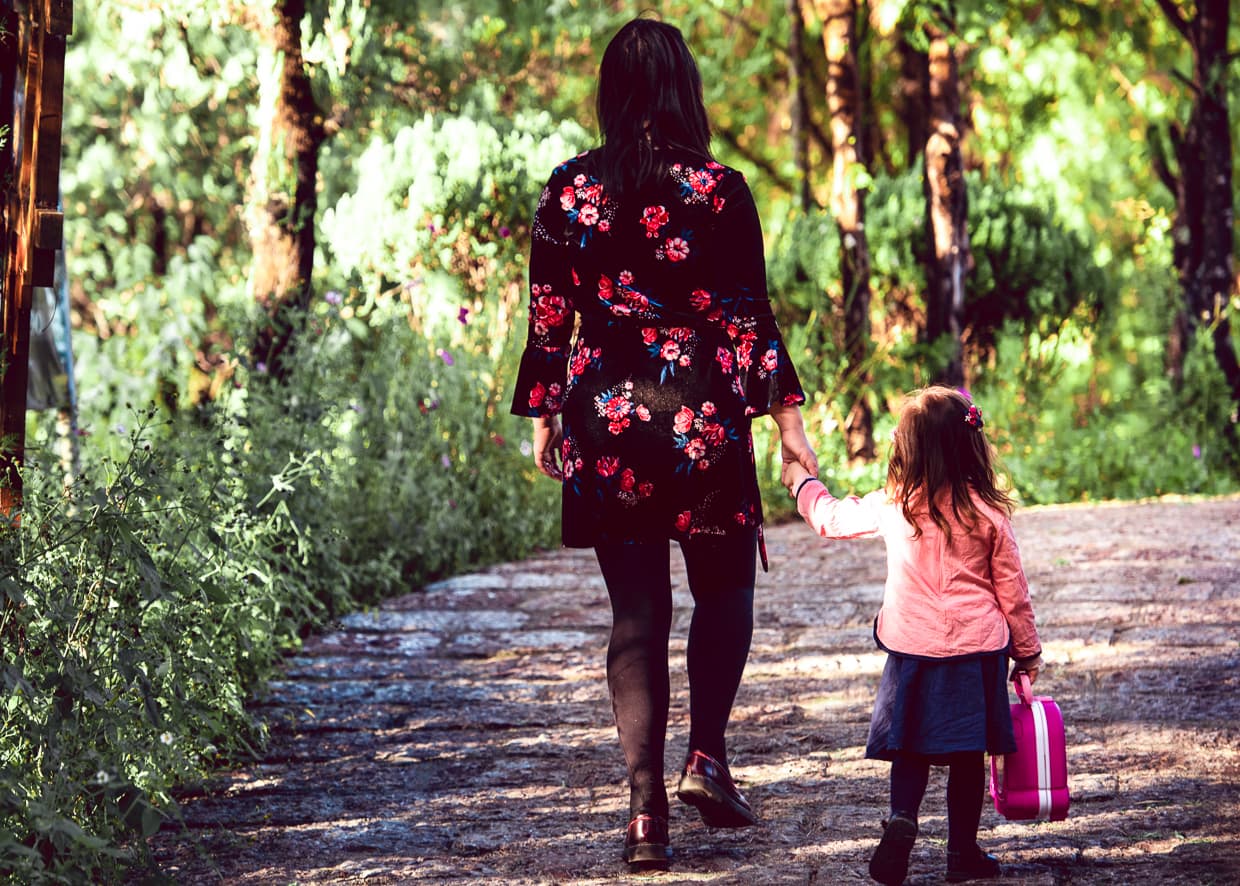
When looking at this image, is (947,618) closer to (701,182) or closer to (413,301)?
(701,182)

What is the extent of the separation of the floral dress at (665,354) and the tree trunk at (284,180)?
307 cm

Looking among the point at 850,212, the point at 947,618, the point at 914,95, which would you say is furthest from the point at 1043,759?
the point at 914,95

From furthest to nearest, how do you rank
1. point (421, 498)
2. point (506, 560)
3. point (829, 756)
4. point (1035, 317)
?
1. point (1035, 317)
2. point (506, 560)
3. point (421, 498)
4. point (829, 756)

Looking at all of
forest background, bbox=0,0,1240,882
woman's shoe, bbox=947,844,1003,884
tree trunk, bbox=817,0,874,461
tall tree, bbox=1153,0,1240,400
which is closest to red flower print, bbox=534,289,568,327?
forest background, bbox=0,0,1240,882

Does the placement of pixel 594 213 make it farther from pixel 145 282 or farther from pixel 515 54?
pixel 515 54

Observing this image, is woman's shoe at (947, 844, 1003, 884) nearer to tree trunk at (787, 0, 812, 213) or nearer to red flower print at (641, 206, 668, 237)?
red flower print at (641, 206, 668, 237)

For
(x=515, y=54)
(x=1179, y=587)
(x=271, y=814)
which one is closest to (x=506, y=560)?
(x=1179, y=587)

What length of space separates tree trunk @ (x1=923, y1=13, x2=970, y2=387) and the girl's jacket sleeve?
20.5 ft

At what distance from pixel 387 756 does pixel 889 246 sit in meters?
6.64

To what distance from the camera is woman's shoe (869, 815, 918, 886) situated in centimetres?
304

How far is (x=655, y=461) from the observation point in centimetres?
321

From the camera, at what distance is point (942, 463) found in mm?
3084

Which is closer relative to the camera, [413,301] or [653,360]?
[653,360]

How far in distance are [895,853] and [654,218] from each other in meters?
1.39
